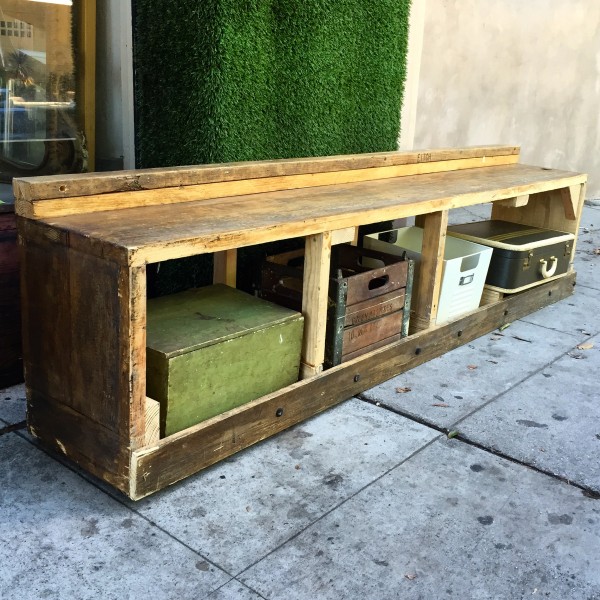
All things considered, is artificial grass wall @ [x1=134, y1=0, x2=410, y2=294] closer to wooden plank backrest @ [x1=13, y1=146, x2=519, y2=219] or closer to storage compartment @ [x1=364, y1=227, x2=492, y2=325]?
wooden plank backrest @ [x1=13, y1=146, x2=519, y2=219]

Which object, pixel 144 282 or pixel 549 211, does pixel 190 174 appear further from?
pixel 549 211

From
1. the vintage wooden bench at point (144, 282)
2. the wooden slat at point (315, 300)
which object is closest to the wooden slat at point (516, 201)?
the vintage wooden bench at point (144, 282)

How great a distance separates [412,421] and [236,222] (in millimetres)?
1075

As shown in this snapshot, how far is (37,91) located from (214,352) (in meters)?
2.03

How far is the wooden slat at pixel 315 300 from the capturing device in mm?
2666

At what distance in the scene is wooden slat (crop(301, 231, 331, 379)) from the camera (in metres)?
2.67

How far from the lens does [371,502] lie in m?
2.29

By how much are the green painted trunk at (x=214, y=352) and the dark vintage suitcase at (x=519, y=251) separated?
159cm

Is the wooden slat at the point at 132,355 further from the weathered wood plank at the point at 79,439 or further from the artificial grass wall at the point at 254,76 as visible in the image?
the artificial grass wall at the point at 254,76

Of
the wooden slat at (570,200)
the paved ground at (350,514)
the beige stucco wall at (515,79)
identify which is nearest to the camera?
the paved ground at (350,514)

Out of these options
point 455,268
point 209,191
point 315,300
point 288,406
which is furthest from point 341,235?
point 455,268

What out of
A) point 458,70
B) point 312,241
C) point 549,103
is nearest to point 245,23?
point 312,241

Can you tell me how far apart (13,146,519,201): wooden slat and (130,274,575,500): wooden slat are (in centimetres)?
86

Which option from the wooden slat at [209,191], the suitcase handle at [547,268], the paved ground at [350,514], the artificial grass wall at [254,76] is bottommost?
the paved ground at [350,514]
